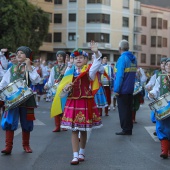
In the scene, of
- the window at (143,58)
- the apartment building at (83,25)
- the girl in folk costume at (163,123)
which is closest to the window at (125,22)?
the apartment building at (83,25)

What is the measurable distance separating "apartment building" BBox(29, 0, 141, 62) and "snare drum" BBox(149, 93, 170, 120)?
6472 centimetres

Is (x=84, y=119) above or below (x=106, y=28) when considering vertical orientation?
below

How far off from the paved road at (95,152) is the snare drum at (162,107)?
73cm

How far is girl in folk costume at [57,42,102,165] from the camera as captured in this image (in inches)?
328

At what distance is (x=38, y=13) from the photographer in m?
56.9

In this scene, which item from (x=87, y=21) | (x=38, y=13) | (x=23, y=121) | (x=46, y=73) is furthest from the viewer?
(x=87, y=21)

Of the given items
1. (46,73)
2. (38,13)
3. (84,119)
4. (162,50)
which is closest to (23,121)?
(84,119)

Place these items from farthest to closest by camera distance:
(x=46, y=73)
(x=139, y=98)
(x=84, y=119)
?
1. (x=46, y=73)
2. (x=139, y=98)
3. (x=84, y=119)

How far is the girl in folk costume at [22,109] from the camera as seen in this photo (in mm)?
8969

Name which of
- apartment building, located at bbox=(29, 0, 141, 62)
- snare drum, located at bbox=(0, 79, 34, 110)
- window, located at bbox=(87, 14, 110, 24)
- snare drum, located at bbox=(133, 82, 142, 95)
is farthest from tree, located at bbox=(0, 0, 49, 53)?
snare drum, located at bbox=(0, 79, 34, 110)

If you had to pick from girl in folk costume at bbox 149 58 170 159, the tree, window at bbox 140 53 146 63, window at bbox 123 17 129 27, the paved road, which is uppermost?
window at bbox 123 17 129 27

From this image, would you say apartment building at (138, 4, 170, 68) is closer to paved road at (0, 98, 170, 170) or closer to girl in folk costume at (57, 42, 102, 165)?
paved road at (0, 98, 170, 170)

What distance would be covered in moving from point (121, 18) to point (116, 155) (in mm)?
70522

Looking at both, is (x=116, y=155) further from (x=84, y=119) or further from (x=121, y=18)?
(x=121, y=18)
